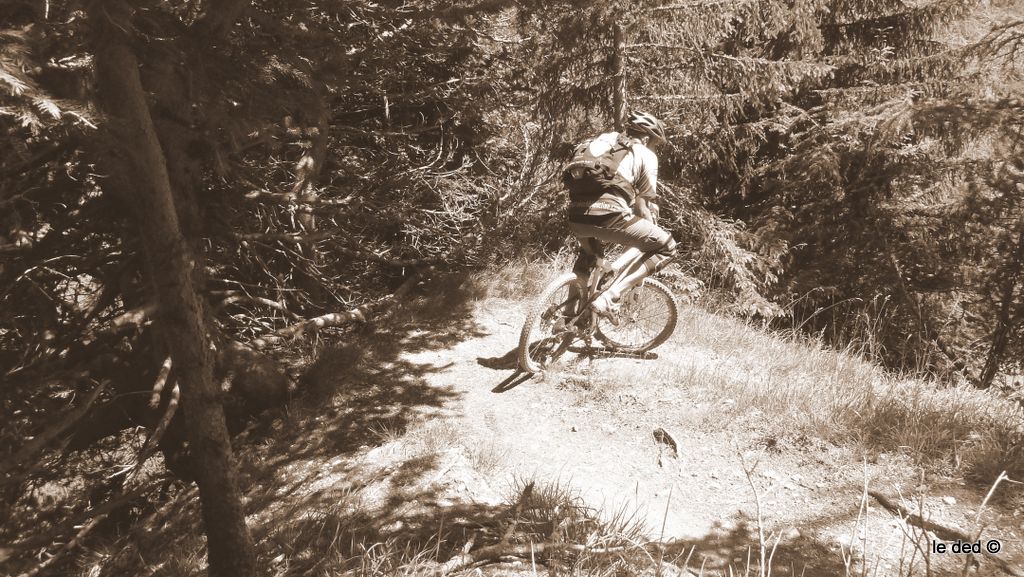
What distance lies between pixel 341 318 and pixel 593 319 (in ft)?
9.27

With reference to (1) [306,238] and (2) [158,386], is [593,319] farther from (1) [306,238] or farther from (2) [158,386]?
(2) [158,386]

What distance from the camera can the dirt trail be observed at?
379cm

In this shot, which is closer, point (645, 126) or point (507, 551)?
point (507, 551)

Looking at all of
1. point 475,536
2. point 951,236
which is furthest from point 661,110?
point 475,536

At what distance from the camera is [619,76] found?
7098 mm

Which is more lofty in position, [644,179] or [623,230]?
[644,179]

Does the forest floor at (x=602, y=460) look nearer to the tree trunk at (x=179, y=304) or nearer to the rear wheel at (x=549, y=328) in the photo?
the rear wheel at (x=549, y=328)

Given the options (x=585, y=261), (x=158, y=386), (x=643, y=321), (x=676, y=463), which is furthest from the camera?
(x=643, y=321)

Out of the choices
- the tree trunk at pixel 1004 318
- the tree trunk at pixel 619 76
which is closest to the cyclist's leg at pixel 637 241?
the tree trunk at pixel 619 76

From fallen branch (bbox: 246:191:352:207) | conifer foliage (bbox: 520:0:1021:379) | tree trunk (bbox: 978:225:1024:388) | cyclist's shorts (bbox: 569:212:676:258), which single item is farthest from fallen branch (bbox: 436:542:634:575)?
tree trunk (bbox: 978:225:1024:388)

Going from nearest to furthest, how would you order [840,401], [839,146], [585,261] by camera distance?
[840,401] < [585,261] < [839,146]

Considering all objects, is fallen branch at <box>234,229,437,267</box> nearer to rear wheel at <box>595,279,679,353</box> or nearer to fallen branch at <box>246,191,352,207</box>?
fallen branch at <box>246,191,352,207</box>

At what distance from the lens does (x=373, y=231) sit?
807 cm

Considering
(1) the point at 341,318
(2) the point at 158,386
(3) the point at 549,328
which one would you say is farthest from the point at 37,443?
(3) the point at 549,328
